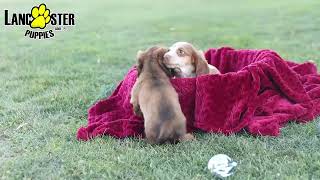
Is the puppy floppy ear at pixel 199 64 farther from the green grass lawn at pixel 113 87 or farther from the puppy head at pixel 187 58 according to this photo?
the green grass lawn at pixel 113 87

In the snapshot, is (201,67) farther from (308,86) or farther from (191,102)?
(308,86)

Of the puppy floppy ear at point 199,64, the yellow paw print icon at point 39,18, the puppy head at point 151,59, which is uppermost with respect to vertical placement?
the puppy head at point 151,59

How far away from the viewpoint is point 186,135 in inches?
206

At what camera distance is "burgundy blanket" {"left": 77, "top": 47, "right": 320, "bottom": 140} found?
18.1 feet

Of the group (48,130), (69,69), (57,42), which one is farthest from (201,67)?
(57,42)

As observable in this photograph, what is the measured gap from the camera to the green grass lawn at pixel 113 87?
4.68m

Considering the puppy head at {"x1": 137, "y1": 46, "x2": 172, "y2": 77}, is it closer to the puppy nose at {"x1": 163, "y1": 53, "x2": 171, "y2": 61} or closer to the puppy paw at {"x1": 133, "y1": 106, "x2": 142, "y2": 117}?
the puppy nose at {"x1": 163, "y1": 53, "x2": 171, "y2": 61}

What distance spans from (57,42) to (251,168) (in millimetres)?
7893

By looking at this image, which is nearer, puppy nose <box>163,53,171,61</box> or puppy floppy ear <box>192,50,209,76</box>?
puppy nose <box>163,53,171,61</box>

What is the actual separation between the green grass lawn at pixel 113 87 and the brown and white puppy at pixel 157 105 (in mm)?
137

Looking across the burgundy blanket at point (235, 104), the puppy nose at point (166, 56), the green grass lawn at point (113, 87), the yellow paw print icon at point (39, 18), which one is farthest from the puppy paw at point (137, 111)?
the yellow paw print icon at point (39, 18)

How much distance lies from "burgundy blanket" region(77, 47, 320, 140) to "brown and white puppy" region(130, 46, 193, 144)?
1.06 feet

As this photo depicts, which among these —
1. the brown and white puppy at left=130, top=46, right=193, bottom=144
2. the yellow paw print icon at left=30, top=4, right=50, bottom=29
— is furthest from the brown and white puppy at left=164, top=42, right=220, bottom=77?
the yellow paw print icon at left=30, top=4, right=50, bottom=29

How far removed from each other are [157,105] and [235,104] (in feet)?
3.32
